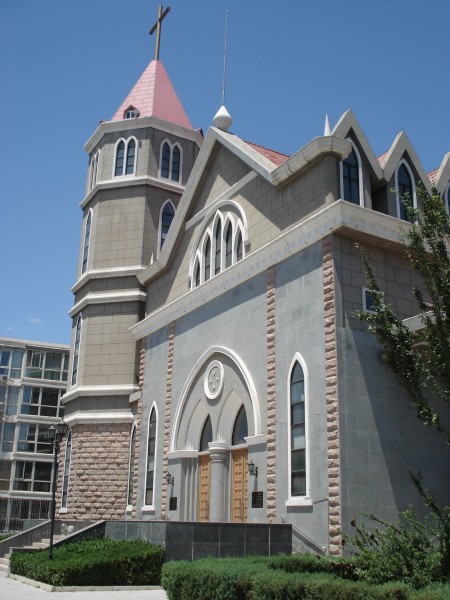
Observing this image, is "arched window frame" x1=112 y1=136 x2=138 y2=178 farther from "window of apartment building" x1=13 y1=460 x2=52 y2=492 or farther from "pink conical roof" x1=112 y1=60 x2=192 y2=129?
"window of apartment building" x1=13 y1=460 x2=52 y2=492

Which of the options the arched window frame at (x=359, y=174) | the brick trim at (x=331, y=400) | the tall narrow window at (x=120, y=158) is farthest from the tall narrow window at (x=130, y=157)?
the brick trim at (x=331, y=400)

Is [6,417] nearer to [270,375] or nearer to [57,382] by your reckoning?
[57,382]

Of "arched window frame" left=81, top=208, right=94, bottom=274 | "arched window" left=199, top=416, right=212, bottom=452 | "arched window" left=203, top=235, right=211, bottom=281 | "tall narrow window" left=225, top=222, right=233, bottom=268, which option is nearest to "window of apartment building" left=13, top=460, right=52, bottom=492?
"arched window frame" left=81, top=208, right=94, bottom=274

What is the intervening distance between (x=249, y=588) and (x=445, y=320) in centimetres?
587

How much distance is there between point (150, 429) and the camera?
25.7 m

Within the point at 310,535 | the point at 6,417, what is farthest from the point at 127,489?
the point at 6,417

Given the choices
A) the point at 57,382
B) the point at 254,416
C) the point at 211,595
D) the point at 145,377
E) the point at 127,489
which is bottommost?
the point at 211,595

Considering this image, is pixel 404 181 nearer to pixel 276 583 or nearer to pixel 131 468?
pixel 276 583

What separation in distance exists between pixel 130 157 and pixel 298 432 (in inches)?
721

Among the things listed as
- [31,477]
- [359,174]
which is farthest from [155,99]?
[31,477]

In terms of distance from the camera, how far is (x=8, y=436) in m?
48.1

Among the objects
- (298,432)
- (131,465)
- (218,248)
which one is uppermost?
(218,248)

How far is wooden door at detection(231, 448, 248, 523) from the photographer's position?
66.2 ft

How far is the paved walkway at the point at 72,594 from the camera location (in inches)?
574
